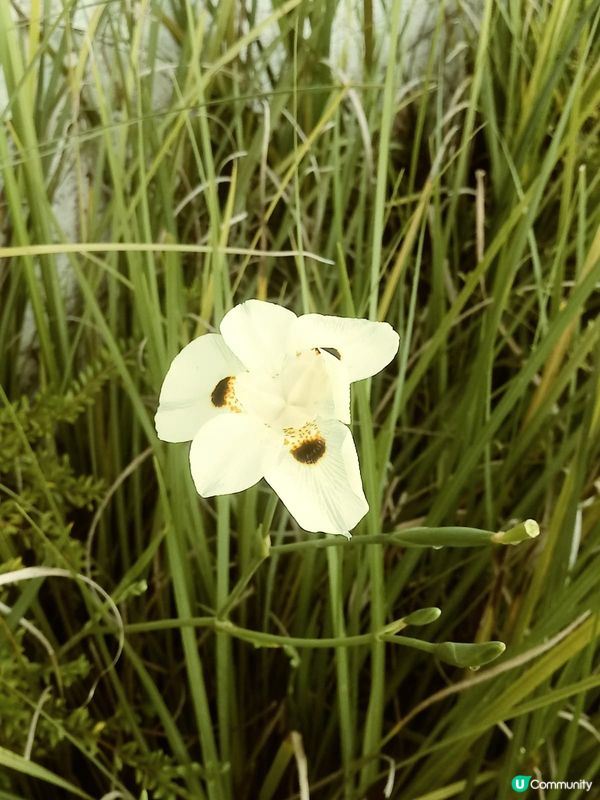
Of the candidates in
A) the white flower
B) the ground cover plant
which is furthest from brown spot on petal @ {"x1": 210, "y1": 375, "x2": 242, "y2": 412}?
the ground cover plant

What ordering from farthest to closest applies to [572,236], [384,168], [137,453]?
[572,236]
[137,453]
[384,168]

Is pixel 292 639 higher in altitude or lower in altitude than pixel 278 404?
lower

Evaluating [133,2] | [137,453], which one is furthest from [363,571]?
[133,2]

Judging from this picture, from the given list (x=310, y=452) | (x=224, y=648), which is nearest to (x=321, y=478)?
(x=310, y=452)

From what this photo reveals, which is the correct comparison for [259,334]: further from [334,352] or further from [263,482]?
[263,482]

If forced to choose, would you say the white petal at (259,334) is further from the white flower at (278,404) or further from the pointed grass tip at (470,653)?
the pointed grass tip at (470,653)

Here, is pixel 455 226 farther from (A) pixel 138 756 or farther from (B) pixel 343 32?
(A) pixel 138 756
